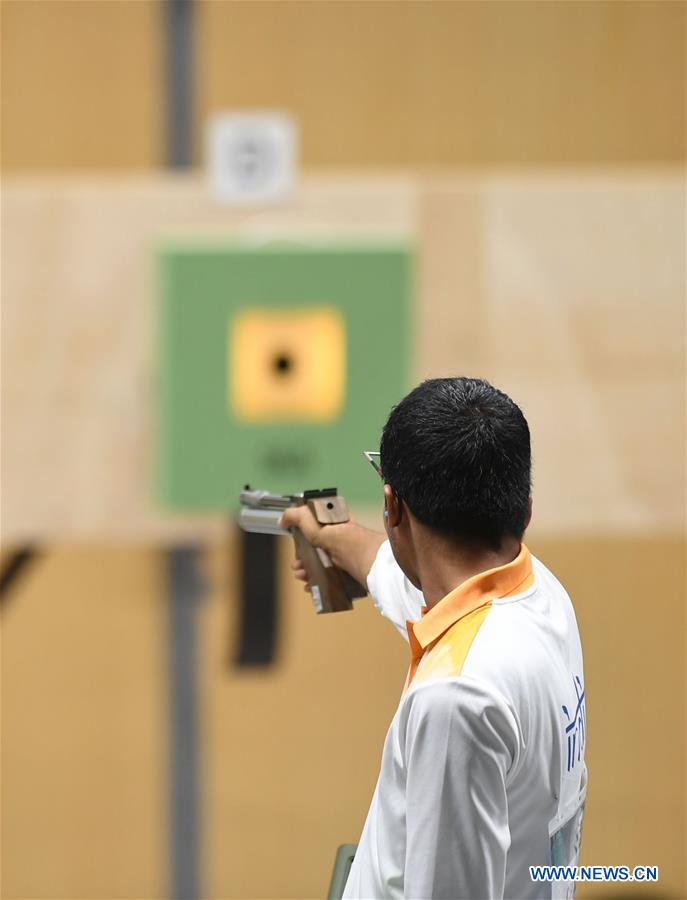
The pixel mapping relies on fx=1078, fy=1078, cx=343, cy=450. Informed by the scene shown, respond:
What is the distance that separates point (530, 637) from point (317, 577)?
155mm

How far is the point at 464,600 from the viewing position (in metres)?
0.39

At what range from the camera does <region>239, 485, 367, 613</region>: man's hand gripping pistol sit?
52 cm

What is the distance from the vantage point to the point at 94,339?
766mm

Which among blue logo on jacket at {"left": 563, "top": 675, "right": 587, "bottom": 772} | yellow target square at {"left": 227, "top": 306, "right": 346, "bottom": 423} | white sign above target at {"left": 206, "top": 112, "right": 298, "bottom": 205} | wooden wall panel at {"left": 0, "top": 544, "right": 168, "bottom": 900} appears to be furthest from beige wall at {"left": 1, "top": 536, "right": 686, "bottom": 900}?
blue logo on jacket at {"left": 563, "top": 675, "right": 587, "bottom": 772}

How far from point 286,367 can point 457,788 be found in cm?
44

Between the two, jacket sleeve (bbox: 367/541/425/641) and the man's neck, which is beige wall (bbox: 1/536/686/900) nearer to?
jacket sleeve (bbox: 367/541/425/641)

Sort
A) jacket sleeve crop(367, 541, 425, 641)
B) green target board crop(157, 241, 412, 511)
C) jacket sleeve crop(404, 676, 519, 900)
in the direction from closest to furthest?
1. jacket sleeve crop(404, 676, 519, 900)
2. jacket sleeve crop(367, 541, 425, 641)
3. green target board crop(157, 241, 412, 511)

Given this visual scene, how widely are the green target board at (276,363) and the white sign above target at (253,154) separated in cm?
5

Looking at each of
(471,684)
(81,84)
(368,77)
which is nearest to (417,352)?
(368,77)

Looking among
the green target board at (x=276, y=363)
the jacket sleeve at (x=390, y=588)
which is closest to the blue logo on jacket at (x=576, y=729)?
the jacket sleeve at (x=390, y=588)

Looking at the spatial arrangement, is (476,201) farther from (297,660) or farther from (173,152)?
(297,660)

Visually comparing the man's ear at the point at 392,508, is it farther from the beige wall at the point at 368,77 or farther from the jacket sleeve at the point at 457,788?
the beige wall at the point at 368,77

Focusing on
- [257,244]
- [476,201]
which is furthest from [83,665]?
[476,201]

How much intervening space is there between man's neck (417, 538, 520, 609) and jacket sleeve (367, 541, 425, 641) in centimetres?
11
